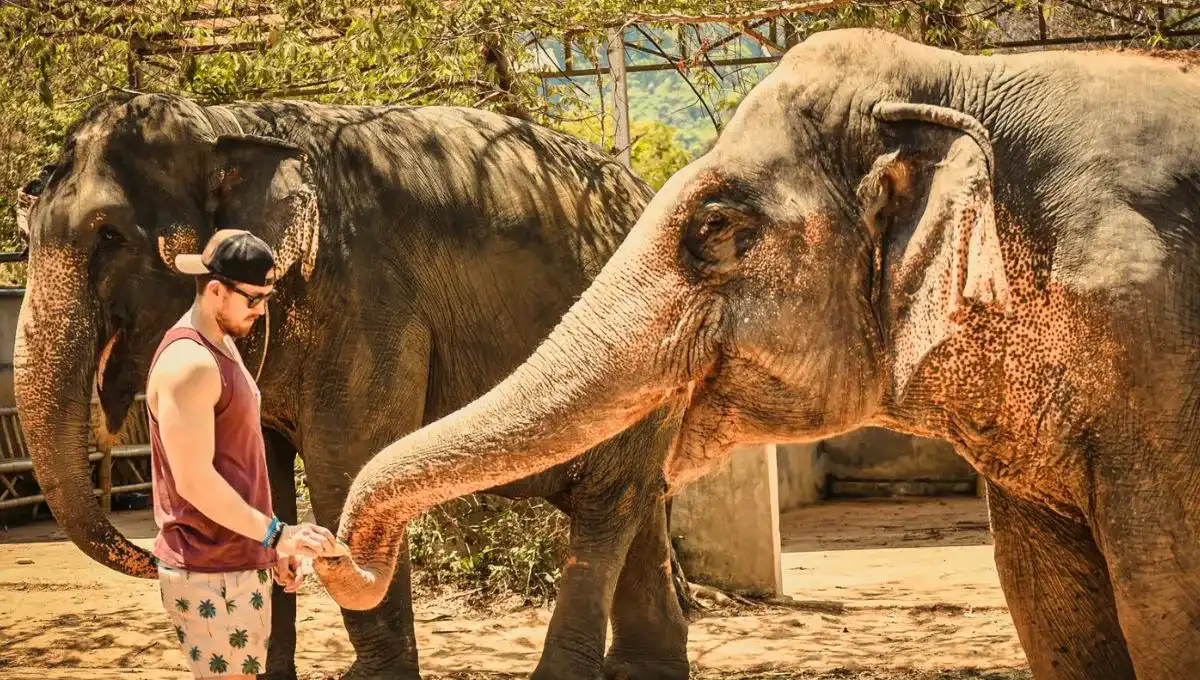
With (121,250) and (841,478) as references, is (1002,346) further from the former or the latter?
(841,478)

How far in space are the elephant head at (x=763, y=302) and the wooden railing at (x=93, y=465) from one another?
9.26 metres

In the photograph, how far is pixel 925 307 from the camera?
2.78 metres

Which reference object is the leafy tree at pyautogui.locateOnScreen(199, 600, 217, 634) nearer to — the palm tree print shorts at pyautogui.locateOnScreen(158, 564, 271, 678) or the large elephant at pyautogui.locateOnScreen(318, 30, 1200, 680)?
the palm tree print shorts at pyautogui.locateOnScreen(158, 564, 271, 678)

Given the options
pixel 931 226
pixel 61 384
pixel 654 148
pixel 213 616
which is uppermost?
pixel 654 148

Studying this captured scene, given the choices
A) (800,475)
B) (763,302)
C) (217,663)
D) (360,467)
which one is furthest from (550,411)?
(800,475)

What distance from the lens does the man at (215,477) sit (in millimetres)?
3367

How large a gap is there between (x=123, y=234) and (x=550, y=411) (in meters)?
2.79

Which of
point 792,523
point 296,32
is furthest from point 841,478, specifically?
point 296,32

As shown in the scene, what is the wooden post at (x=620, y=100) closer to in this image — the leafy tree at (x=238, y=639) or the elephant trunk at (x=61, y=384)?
the elephant trunk at (x=61, y=384)

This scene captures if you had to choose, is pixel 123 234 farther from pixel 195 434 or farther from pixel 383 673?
pixel 195 434

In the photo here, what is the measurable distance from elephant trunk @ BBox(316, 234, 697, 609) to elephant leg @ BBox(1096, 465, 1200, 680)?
2.66 ft

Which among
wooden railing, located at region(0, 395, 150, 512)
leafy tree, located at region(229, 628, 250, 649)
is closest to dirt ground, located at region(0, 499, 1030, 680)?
wooden railing, located at region(0, 395, 150, 512)

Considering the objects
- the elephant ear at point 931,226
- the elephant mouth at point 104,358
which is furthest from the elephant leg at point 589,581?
the elephant ear at point 931,226

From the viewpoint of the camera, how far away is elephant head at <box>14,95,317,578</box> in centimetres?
500
